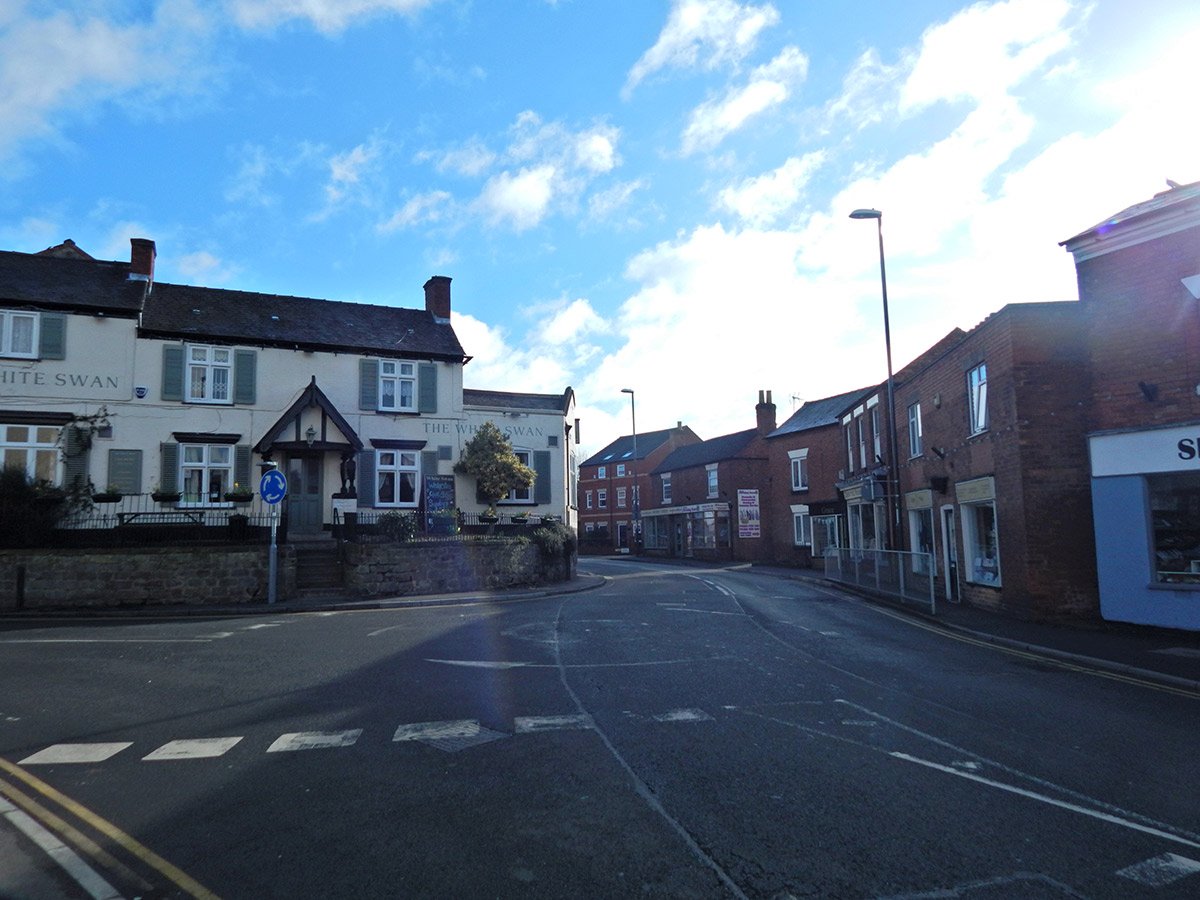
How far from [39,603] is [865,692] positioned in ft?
62.9

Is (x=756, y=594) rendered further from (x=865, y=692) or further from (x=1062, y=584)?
(x=865, y=692)

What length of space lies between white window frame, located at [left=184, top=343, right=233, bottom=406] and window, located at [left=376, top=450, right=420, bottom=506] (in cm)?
532

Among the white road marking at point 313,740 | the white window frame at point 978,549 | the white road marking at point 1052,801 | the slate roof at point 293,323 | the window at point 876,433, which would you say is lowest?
the white road marking at point 1052,801

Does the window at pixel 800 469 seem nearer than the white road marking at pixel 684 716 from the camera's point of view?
No

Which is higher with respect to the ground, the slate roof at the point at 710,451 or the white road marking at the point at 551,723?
the slate roof at the point at 710,451

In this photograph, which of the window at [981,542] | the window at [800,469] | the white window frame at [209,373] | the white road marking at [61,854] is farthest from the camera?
the window at [800,469]

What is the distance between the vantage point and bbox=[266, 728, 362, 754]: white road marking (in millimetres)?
6707

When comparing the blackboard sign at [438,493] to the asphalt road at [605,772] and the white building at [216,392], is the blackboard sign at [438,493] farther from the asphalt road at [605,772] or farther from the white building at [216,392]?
the asphalt road at [605,772]

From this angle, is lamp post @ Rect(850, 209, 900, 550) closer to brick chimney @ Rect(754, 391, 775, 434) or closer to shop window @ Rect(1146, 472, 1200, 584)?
shop window @ Rect(1146, 472, 1200, 584)

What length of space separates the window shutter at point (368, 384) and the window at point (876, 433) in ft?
59.7

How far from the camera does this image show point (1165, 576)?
1343 centimetres

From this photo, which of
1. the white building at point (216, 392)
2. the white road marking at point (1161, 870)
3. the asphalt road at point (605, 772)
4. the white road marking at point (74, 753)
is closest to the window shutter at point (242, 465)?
the white building at point (216, 392)

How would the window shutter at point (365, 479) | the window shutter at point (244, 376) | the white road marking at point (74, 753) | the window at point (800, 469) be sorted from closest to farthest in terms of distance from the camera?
the white road marking at point (74, 753) < the window shutter at point (244, 376) < the window shutter at point (365, 479) < the window at point (800, 469)

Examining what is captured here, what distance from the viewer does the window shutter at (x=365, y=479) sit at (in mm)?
26200
